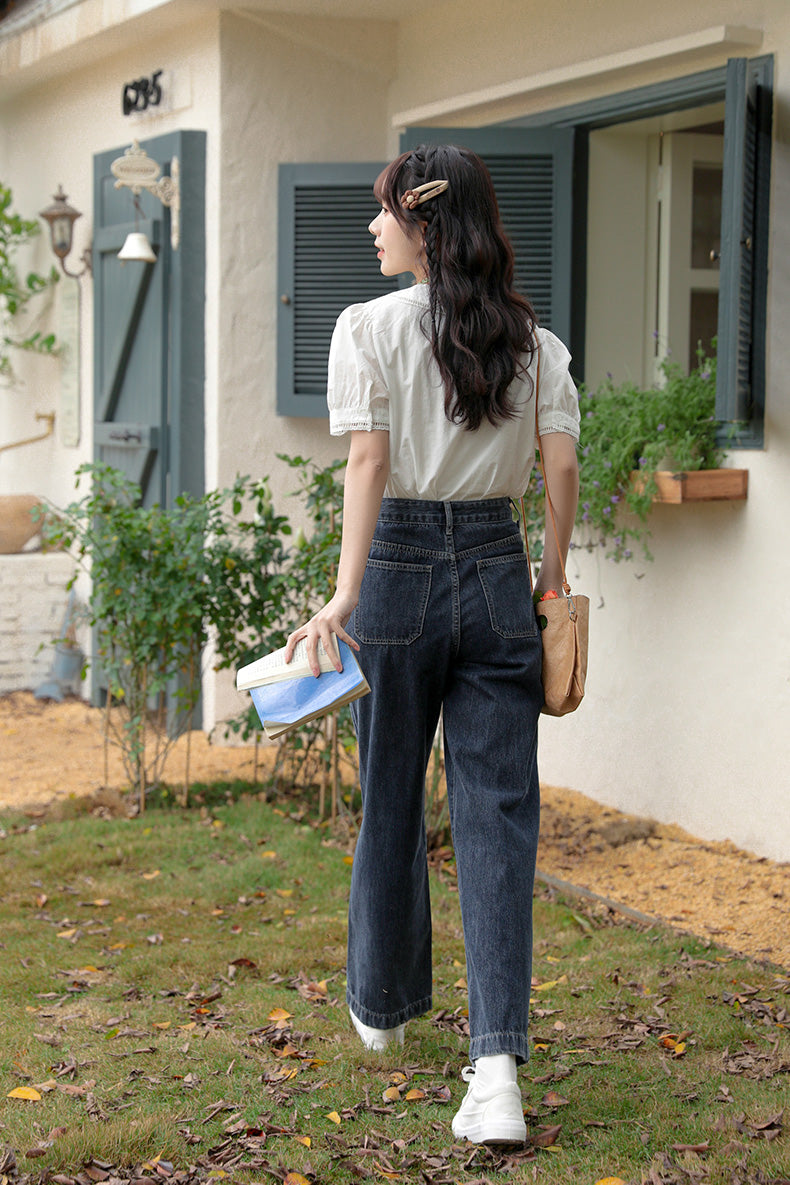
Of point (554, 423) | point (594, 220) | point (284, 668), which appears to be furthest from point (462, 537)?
point (594, 220)

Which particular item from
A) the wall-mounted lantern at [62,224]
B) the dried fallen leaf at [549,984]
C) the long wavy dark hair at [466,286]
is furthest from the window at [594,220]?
the dried fallen leaf at [549,984]

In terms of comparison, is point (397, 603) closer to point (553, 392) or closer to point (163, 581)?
point (553, 392)

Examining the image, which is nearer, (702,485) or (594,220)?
(702,485)

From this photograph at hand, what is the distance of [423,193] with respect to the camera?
2.44 m

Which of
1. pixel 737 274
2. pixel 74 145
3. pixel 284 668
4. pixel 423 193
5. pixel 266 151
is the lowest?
pixel 284 668


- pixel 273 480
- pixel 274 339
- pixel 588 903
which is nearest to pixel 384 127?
pixel 274 339

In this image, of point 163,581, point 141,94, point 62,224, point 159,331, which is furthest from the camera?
point 62,224

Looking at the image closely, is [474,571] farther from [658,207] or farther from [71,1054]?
[658,207]

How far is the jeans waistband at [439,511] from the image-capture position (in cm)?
250

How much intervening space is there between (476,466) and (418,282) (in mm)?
386

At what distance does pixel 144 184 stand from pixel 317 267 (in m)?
0.90

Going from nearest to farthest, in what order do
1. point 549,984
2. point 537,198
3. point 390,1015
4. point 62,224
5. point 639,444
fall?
point 390,1015 → point 549,984 → point 639,444 → point 537,198 → point 62,224

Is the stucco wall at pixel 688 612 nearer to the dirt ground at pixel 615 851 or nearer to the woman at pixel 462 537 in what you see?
the dirt ground at pixel 615 851

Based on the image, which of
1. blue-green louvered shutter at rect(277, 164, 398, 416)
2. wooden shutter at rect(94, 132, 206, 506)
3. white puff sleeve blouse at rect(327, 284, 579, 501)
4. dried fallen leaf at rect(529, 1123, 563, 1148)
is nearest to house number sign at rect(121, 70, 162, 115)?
wooden shutter at rect(94, 132, 206, 506)
